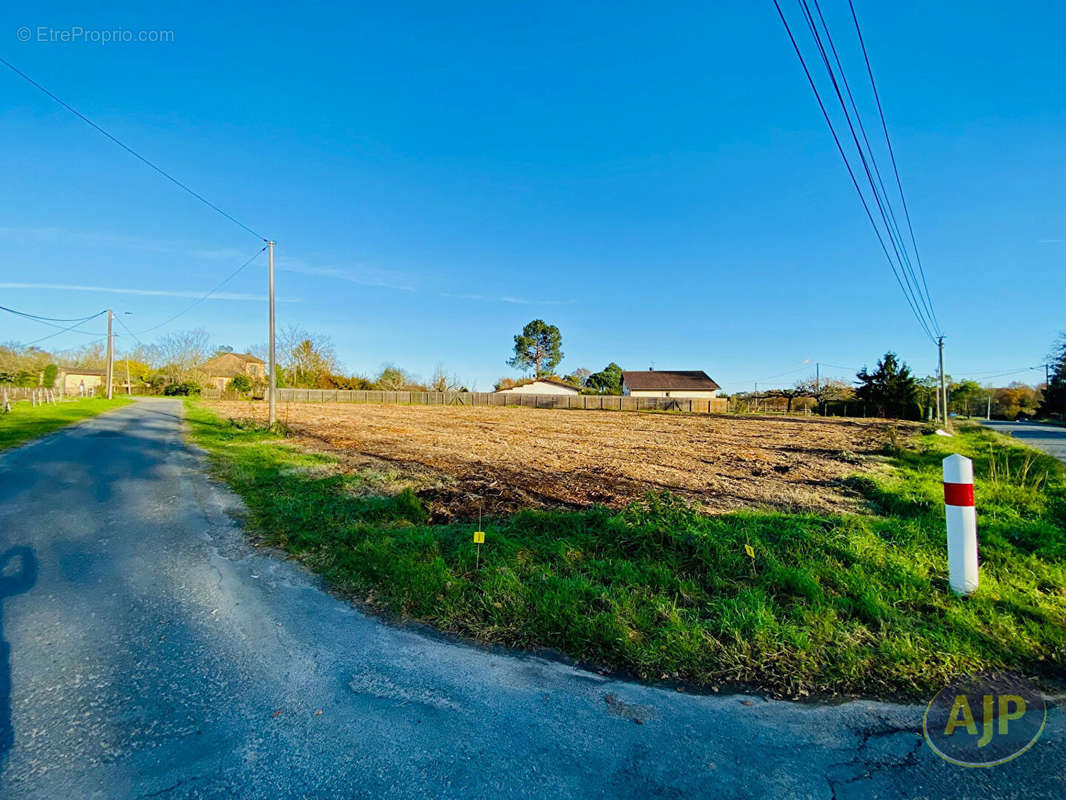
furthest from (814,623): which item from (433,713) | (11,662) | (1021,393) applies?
(1021,393)

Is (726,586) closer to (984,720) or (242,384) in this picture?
(984,720)

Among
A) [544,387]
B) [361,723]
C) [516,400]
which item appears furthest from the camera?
[544,387]

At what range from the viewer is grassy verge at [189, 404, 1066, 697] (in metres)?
2.61

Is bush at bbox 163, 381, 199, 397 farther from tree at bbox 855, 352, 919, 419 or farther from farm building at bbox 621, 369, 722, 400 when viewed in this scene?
tree at bbox 855, 352, 919, 419

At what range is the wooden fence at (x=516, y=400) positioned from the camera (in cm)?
4884

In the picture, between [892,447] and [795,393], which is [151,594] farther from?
[795,393]

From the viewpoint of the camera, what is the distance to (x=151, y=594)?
344 cm

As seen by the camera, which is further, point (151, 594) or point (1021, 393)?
point (1021, 393)

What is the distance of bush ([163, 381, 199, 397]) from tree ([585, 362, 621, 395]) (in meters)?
50.2

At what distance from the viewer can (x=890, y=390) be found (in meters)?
33.8

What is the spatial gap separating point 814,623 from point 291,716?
2.93 meters

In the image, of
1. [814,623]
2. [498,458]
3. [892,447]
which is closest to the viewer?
[814,623]

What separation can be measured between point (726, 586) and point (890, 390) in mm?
38787

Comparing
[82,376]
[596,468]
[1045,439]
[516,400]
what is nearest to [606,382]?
[516,400]
